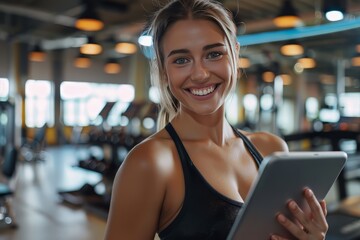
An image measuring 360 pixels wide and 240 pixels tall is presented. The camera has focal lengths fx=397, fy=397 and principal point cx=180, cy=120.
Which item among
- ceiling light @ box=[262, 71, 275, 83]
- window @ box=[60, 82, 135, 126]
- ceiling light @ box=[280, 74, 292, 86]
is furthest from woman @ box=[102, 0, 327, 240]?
window @ box=[60, 82, 135, 126]

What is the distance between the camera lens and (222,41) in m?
→ 1.01

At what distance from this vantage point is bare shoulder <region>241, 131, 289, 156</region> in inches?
49.6

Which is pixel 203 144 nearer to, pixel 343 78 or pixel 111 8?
pixel 111 8

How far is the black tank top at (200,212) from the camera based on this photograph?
0.92 metres

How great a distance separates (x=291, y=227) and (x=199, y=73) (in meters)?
0.42

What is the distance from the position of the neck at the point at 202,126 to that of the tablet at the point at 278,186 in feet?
1.05

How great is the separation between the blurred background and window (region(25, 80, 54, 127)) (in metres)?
0.04

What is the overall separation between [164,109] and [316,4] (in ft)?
27.3

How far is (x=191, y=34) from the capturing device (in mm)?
989

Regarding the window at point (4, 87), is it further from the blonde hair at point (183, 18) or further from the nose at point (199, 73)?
the nose at point (199, 73)

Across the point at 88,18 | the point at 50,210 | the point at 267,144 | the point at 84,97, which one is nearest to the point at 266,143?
the point at 267,144

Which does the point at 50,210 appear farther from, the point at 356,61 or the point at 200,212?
the point at 356,61

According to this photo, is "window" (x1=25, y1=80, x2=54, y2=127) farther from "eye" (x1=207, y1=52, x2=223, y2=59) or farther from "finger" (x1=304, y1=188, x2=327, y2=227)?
"finger" (x1=304, y1=188, x2=327, y2=227)

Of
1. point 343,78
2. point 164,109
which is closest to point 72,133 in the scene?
point 343,78
